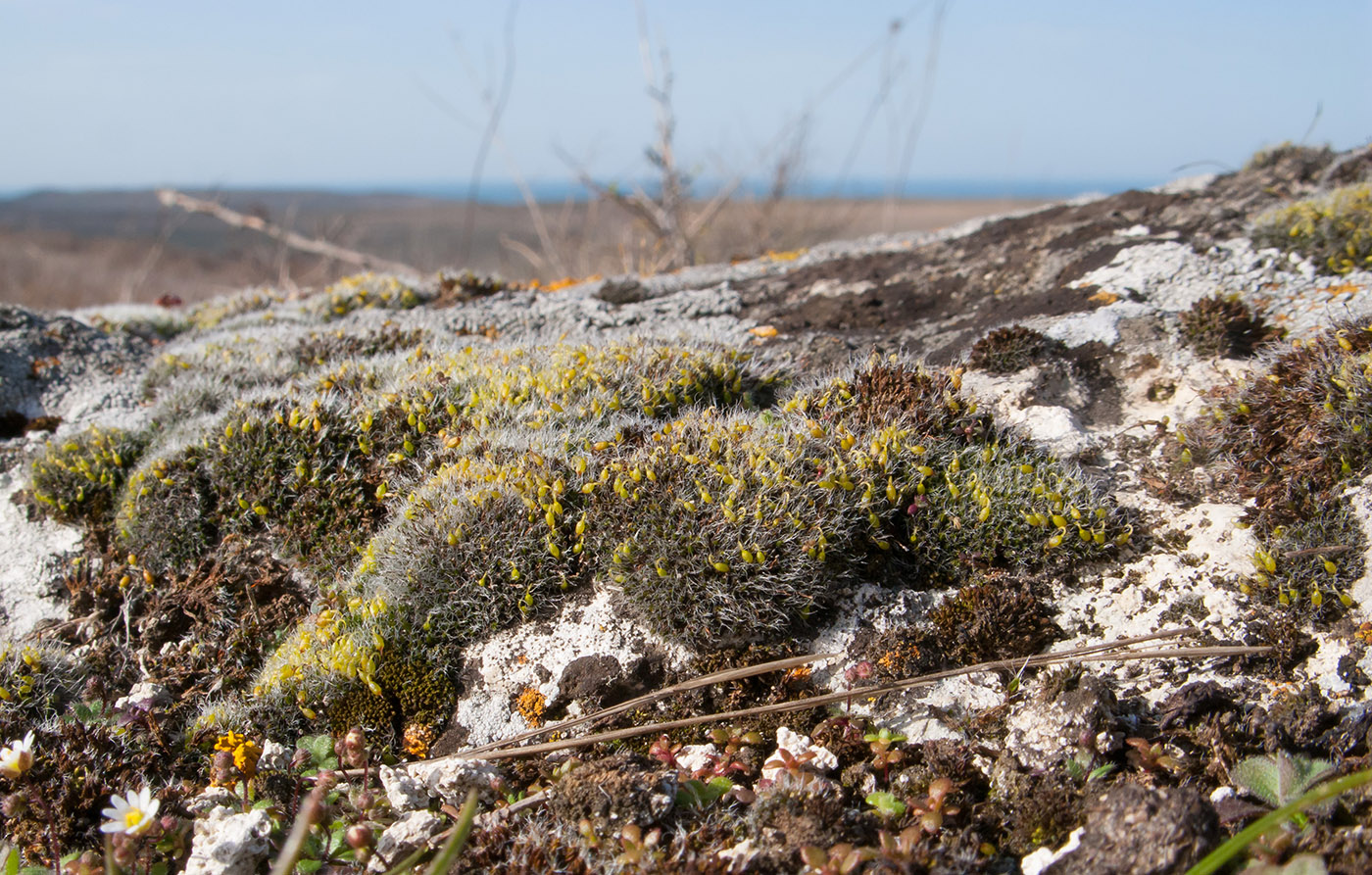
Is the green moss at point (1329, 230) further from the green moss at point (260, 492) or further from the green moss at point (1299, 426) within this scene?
the green moss at point (260, 492)

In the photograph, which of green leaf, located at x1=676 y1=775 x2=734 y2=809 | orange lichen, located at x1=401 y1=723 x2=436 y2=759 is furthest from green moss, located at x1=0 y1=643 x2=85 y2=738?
green leaf, located at x1=676 y1=775 x2=734 y2=809

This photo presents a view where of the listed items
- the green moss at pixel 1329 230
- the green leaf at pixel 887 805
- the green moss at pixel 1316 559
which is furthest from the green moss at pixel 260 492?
the green moss at pixel 1329 230

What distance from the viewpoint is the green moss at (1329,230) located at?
440 cm

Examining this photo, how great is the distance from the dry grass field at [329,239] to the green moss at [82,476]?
11.7 feet

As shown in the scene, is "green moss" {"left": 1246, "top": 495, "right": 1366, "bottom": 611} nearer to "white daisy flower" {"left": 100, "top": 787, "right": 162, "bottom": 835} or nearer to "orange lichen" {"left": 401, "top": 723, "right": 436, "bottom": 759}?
"orange lichen" {"left": 401, "top": 723, "right": 436, "bottom": 759}

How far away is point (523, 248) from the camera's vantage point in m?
10.2

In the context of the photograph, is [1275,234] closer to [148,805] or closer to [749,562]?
[749,562]

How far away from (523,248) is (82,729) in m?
8.00

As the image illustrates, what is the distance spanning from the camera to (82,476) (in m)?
4.08

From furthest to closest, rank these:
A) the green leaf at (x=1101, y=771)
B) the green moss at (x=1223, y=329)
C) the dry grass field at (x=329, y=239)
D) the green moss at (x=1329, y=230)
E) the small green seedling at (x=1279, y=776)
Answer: the dry grass field at (x=329, y=239)
the green moss at (x=1329, y=230)
the green moss at (x=1223, y=329)
the green leaf at (x=1101, y=771)
the small green seedling at (x=1279, y=776)

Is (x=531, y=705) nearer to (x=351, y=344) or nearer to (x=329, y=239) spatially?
(x=351, y=344)

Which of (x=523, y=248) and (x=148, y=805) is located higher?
(x=523, y=248)

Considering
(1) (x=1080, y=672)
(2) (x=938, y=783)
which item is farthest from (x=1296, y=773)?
(2) (x=938, y=783)

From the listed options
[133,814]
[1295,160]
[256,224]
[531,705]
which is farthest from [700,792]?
[256,224]
